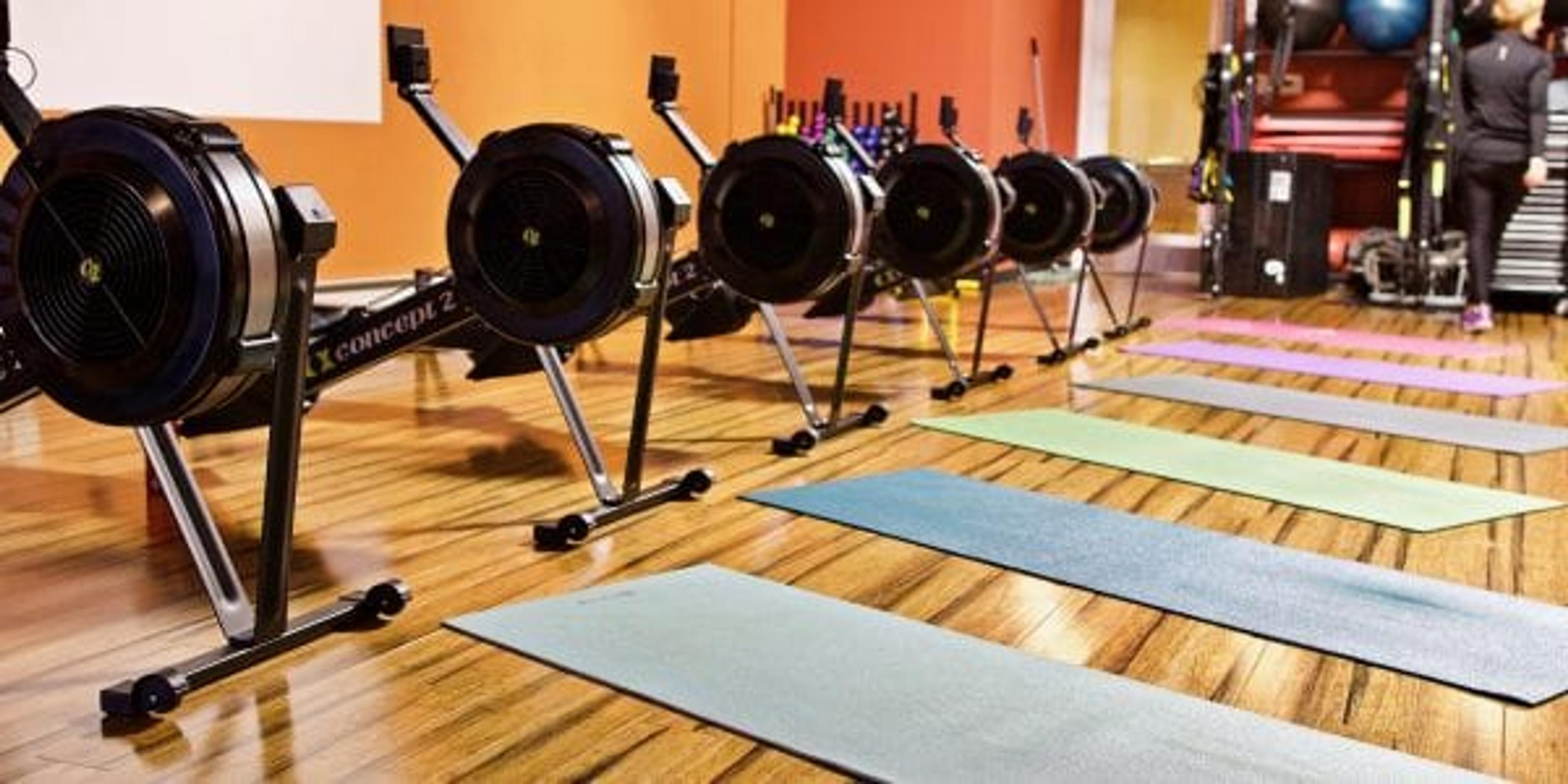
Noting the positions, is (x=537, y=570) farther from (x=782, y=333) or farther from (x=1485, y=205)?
(x=1485, y=205)

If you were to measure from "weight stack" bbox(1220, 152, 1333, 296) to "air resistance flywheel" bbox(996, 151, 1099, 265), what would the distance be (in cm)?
348

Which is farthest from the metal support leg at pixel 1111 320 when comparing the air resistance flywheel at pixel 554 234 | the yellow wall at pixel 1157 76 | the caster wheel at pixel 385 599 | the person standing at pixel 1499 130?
the yellow wall at pixel 1157 76

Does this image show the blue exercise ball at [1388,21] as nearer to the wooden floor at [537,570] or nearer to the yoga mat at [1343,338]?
the yoga mat at [1343,338]

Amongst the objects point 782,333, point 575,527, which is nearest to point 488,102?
point 782,333

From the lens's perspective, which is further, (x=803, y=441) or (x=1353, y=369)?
(x=1353, y=369)

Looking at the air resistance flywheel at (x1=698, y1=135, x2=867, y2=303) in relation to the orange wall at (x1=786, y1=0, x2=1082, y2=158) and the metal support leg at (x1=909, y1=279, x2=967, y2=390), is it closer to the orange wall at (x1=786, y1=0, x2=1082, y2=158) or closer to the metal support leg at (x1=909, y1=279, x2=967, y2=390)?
the metal support leg at (x1=909, y1=279, x2=967, y2=390)

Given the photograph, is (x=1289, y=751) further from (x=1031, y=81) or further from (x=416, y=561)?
(x=1031, y=81)

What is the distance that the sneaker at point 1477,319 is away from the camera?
8.02 m

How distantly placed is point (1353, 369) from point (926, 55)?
427cm

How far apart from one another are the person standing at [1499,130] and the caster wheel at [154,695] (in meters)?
7.39

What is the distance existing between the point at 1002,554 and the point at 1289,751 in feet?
3.47

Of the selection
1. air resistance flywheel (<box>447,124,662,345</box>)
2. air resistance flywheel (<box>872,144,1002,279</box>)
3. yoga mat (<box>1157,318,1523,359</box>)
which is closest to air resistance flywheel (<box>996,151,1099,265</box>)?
air resistance flywheel (<box>872,144,1002,279</box>)

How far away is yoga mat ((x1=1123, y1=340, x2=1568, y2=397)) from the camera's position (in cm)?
598

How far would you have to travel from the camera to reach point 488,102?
6.25 metres
